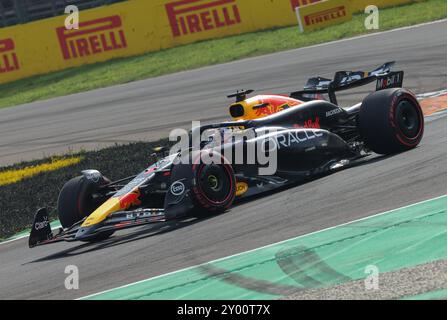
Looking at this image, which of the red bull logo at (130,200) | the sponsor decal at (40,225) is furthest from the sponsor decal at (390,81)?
the sponsor decal at (40,225)

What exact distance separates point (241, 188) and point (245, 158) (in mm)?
307

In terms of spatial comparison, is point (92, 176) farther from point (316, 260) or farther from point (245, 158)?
point (316, 260)

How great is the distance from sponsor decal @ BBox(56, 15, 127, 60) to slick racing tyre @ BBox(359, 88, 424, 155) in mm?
18769

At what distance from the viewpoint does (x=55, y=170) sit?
1337 cm

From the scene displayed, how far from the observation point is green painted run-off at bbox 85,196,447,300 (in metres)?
5.80

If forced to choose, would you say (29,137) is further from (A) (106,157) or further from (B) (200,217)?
(B) (200,217)

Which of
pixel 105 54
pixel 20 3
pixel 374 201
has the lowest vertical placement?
pixel 374 201

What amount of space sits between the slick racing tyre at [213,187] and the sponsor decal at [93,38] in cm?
1952

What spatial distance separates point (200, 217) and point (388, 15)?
1681 centimetres

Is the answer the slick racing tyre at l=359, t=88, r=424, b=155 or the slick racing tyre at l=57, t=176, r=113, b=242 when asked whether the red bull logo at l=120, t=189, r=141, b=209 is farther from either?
the slick racing tyre at l=359, t=88, r=424, b=155
